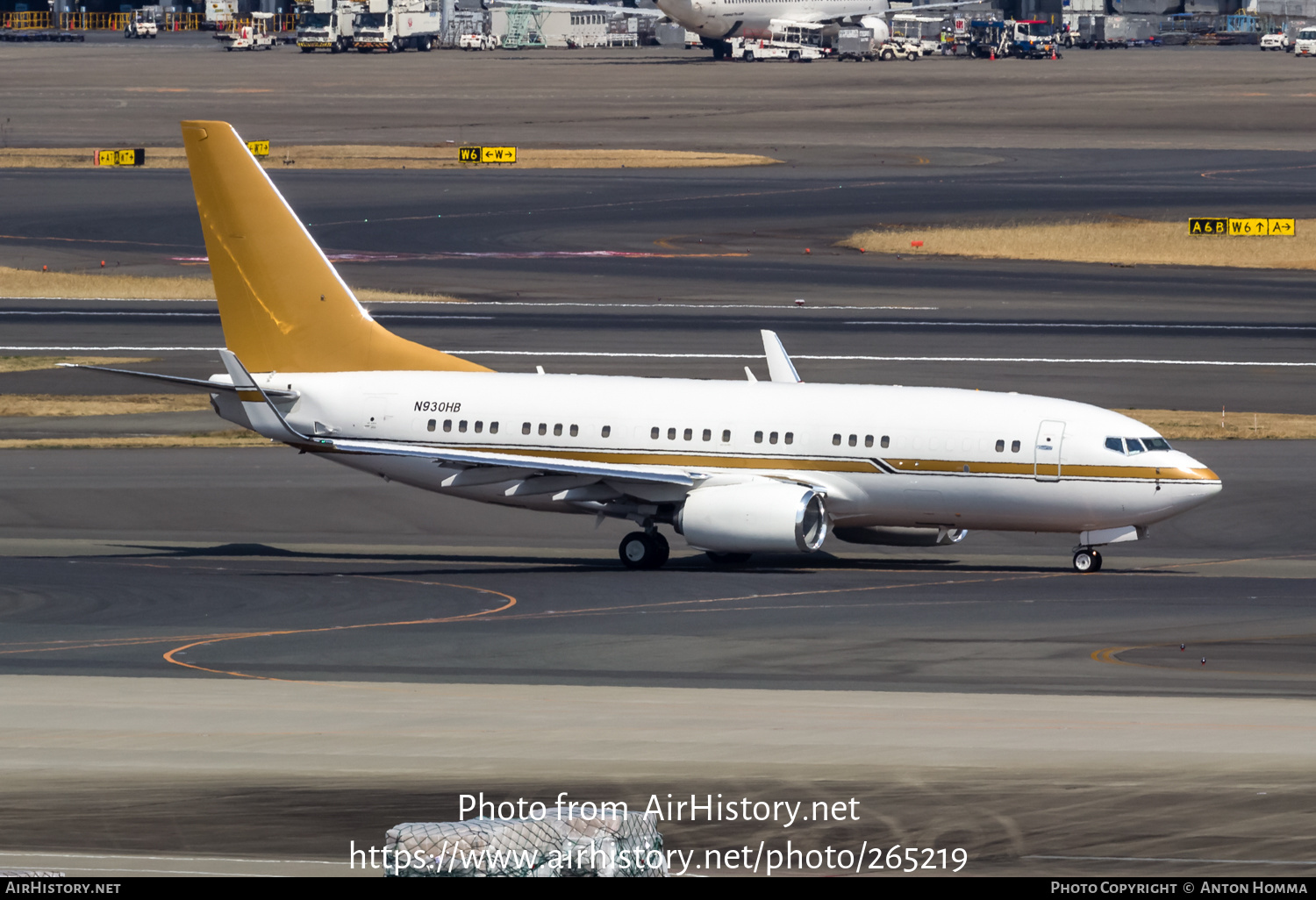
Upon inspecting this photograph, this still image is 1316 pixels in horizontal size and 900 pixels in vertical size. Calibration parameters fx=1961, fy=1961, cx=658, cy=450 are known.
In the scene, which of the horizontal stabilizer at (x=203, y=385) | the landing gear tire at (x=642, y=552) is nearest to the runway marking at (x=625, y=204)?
the horizontal stabilizer at (x=203, y=385)

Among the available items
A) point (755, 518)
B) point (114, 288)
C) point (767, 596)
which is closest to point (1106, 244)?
point (114, 288)

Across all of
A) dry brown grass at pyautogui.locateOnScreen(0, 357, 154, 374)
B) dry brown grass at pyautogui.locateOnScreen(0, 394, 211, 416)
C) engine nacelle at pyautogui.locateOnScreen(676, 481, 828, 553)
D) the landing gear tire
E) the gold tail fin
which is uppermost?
the gold tail fin

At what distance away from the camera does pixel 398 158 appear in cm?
13400

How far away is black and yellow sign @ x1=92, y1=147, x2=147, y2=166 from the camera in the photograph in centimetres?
12888

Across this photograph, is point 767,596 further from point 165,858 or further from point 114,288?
point 114,288

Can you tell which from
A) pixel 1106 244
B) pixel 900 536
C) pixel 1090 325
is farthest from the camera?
pixel 1106 244

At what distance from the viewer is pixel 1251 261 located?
95500mm

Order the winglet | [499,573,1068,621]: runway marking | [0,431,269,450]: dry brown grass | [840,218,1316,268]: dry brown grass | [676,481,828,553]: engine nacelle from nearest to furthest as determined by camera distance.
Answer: [499,573,1068,621]: runway marking < [676,481,828,553]: engine nacelle < the winglet < [0,431,269,450]: dry brown grass < [840,218,1316,268]: dry brown grass

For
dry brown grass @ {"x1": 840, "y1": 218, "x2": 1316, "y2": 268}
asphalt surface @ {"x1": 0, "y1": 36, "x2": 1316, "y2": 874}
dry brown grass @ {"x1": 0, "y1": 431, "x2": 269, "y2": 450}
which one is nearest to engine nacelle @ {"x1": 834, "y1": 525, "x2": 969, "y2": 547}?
asphalt surface @ {"x1": 0, "y1": 36, "x2": 1316, "y2": 874}

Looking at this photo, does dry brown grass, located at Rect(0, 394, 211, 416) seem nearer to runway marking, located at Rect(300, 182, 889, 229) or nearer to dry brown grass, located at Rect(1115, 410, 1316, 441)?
dry brown grass, located at Rect(1115, 410, 1316, 441)

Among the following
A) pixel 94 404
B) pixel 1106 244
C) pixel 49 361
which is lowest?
pixel 94 404

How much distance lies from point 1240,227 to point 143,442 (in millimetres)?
63416

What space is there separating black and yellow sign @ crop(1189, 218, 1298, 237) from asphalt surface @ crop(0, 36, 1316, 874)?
485 cm
